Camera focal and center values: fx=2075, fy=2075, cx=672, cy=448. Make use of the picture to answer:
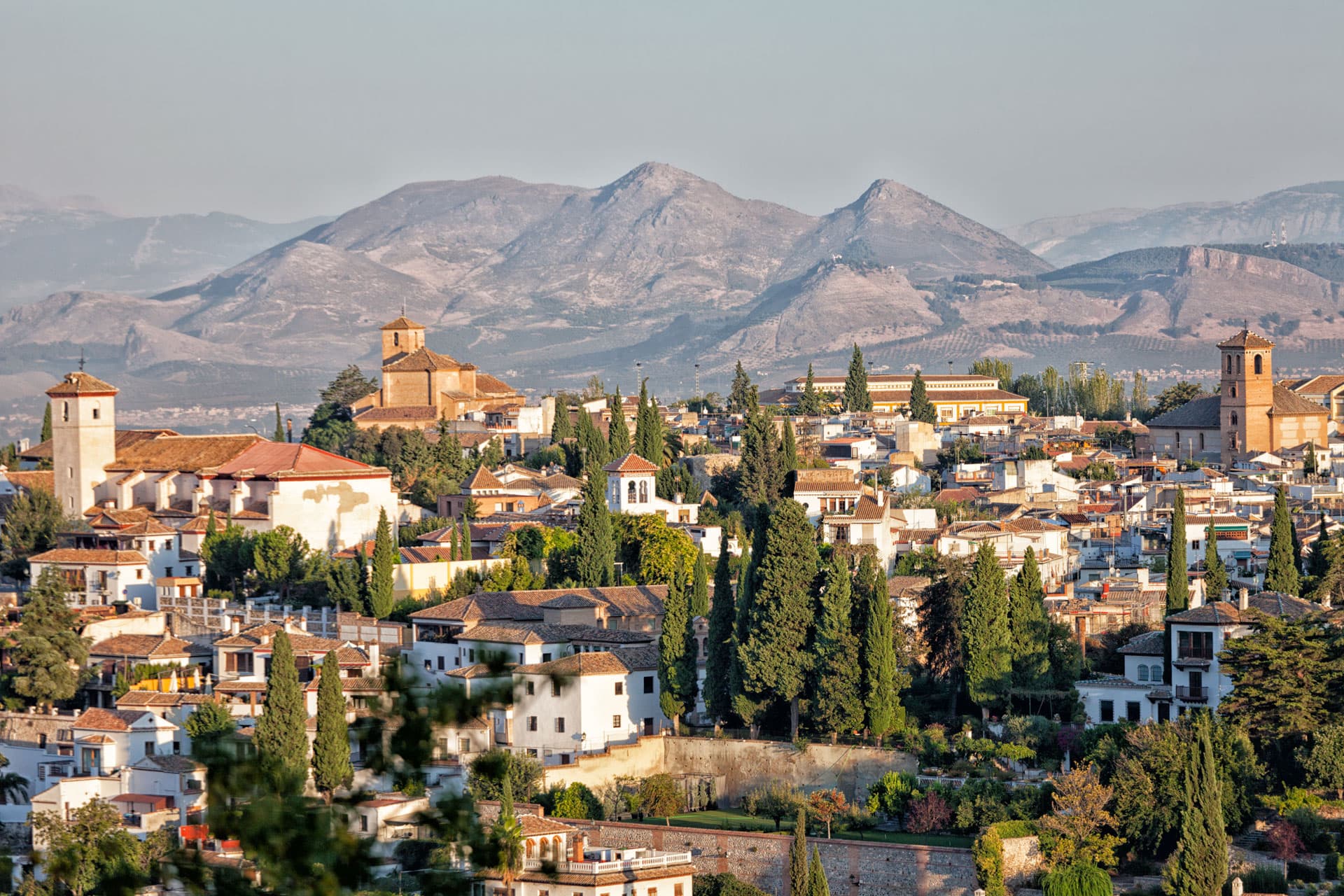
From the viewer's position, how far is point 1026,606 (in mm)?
34562

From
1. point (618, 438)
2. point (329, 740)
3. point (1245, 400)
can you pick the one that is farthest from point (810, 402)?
point (329, 740)

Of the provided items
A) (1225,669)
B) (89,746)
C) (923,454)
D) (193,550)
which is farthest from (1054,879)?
(923,454)

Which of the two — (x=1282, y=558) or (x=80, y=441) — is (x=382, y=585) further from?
(x=1282, y=558)

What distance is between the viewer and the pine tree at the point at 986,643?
1332 inches

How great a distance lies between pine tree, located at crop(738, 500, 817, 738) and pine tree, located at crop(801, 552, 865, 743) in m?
0.34

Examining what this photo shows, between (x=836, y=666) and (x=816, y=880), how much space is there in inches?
214

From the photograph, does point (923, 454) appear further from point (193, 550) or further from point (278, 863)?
point (278, 863)

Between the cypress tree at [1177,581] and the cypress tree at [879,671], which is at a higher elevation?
the cypress tree at [1177,581]

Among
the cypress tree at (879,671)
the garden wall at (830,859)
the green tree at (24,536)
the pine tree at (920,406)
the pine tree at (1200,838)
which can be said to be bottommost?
the garden wall at (830,859)

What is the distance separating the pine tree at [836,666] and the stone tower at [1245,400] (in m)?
35.3

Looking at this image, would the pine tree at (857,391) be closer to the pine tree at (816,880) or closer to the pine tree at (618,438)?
the pine tree at (618,438)

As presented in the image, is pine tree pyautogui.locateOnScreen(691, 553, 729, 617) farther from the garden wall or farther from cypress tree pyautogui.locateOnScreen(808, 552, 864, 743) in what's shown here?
the garden wall

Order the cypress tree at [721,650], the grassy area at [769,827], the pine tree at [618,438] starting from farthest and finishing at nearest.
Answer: the pine tree at [618,438], the cypress tree at [721,650], the grassy area at [769,827]

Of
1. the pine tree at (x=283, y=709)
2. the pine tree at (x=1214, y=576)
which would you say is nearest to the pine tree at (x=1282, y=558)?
the pine tree at (x=1214, y=576)
